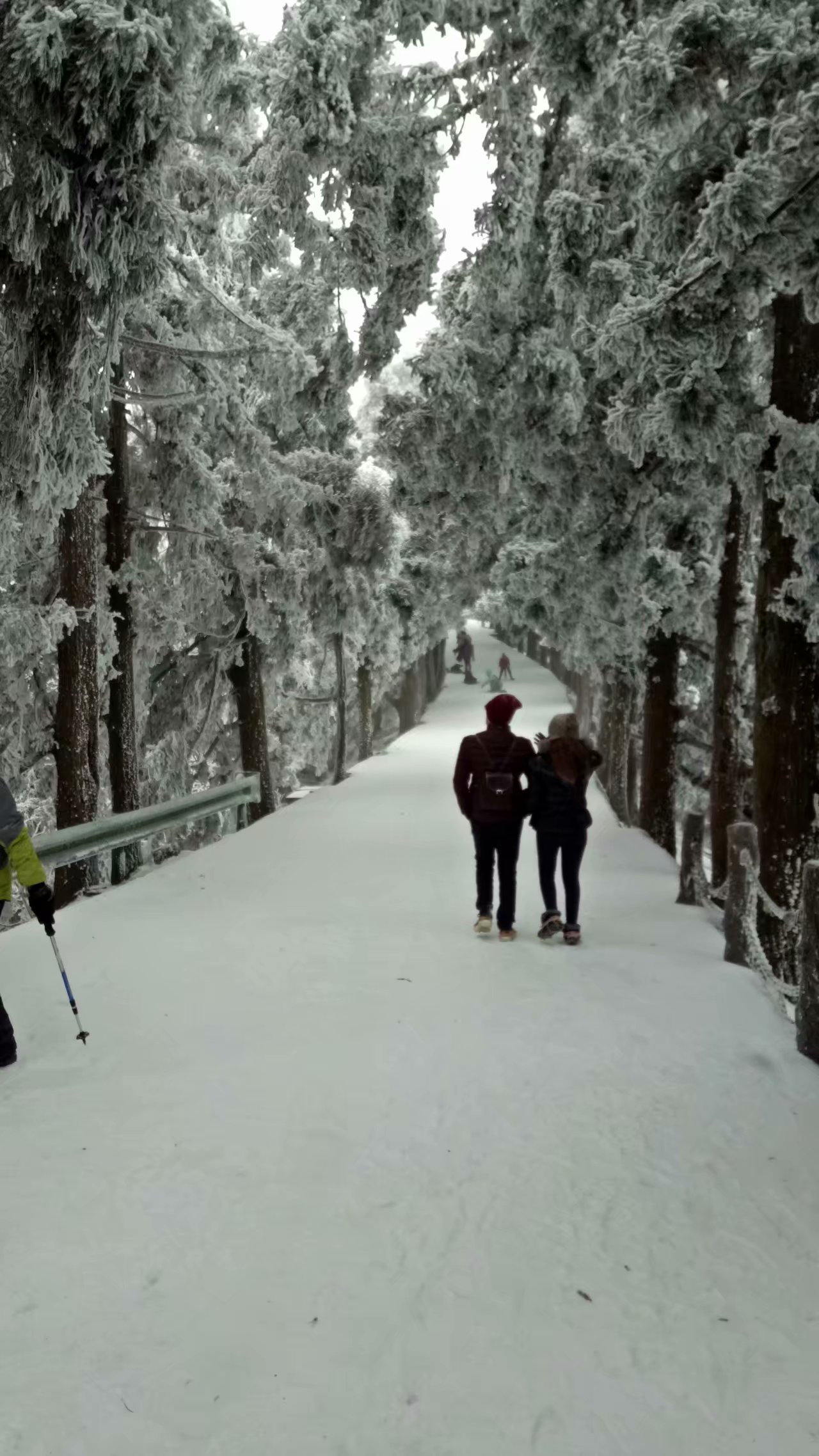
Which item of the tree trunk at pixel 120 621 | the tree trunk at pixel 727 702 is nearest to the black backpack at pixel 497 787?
the tree trunk at pixel 727 702

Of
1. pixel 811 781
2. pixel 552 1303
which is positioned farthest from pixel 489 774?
pixel 552 1303

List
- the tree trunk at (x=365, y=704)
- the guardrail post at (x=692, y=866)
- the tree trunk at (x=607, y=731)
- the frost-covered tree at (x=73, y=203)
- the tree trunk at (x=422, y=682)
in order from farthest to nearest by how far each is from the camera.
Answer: the tree trunk at (x=422, y=682), the tree trunk at (x=365, y=704), the tree trunk at (x=607, y=731), the guardrail post at (x=692, y=866), the frost-covered tree at (x=73, y=203)

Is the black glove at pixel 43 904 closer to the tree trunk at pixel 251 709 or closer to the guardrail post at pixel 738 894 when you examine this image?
the guardrail post at pixel 738 894

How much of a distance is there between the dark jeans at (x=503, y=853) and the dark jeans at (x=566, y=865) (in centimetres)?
21

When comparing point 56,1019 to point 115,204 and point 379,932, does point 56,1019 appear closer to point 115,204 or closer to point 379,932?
point 379,932

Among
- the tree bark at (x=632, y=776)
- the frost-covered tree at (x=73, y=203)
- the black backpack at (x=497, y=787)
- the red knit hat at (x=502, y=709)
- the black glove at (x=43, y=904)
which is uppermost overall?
the frost-covered tree at (x=73, y=203)

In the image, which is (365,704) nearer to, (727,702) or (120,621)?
(120,621)

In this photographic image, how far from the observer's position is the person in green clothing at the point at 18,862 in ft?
19.1

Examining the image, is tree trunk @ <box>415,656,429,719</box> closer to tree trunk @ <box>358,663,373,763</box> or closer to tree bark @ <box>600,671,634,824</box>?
tree trunk @ <box>358,663,373,763</box>

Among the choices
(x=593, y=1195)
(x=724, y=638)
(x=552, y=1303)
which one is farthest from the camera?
(x=724, y=638)

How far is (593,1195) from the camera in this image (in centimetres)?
440

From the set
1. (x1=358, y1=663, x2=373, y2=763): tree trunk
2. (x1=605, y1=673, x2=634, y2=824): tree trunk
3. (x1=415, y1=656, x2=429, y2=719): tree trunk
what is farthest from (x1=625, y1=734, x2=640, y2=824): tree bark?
(x1=415, y1=656, x2=429, y2=719): tree trunk

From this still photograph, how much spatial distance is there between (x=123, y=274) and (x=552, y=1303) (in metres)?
6.15

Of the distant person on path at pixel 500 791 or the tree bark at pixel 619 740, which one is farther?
the tree bark at pixel 619 740
